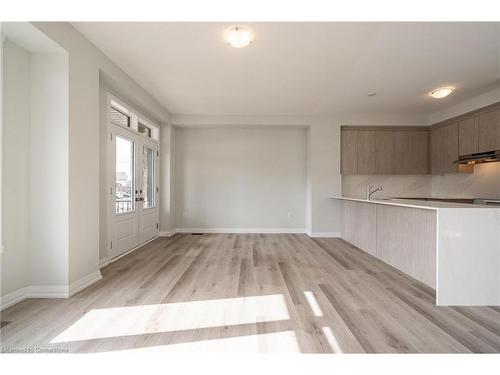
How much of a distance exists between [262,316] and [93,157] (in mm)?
2588

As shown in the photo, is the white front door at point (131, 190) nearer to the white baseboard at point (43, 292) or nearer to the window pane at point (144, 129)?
the window pane at point (144, 129)

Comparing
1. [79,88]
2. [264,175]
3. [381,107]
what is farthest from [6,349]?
[381,107]

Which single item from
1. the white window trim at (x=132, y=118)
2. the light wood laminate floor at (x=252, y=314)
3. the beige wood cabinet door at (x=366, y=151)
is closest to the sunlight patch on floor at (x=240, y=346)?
the light wood laminate floor at (x=252, y=314)

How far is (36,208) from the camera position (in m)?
2.53

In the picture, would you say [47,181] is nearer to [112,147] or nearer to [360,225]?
[112,147]

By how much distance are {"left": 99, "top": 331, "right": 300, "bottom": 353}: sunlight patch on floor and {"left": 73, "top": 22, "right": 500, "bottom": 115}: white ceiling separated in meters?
2.90

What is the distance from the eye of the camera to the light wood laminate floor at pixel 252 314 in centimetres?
178

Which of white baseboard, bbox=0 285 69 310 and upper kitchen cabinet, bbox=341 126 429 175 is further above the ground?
upper kitchen cabinet, bbox=341 126 429 175

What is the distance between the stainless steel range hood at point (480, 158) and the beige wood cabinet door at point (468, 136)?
122 millimetres

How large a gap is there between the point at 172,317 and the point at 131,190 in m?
3.03

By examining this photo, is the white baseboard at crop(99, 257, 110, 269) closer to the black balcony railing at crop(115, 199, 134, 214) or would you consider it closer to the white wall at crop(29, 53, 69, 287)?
the black balcony railing at crop(115, 199, 134, 214)

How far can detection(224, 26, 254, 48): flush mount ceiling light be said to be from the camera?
8.73 feet

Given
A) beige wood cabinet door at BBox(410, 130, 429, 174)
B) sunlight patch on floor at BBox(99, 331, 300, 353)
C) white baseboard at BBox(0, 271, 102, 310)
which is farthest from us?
beige wood cabinet door at BBox(410, 130, 429, 174)

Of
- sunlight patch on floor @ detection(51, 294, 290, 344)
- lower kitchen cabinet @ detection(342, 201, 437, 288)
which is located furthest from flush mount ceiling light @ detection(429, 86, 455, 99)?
sunlight patch on floor @ detection(51, 294, 290, 344)
